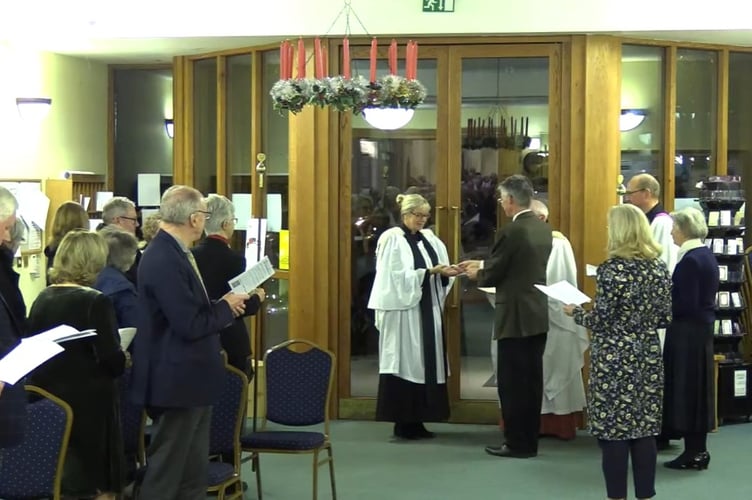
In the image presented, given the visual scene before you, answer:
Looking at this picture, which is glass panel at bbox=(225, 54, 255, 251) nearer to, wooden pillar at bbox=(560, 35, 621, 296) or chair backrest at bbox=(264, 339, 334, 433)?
wooden pillar at bbox=(560, 35, 621, 296)

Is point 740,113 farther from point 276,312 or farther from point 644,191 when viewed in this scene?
point 276,312

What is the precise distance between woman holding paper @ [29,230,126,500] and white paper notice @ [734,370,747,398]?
15.3 feet

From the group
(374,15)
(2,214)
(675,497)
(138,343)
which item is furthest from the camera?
(374,15)

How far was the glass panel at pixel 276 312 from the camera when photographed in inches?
302

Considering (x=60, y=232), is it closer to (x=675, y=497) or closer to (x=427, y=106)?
(x=427, y=106)

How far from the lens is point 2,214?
12.2 ft

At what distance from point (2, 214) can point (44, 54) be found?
4538mm

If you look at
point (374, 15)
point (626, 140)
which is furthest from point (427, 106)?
point (626, 140)

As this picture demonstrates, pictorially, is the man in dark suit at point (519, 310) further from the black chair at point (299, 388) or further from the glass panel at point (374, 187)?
the black chair at point (299, 388)

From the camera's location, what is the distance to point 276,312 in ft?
25.4

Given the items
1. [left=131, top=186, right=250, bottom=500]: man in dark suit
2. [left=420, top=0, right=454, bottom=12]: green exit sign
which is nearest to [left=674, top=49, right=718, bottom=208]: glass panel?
[left=420, top=0, right=454, bottom=12]: green exit sign

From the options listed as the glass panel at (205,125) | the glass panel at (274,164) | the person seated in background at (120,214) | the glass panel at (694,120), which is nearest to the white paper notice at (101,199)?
the glass panel at (205,125)

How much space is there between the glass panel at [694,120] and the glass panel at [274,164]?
9.22ft

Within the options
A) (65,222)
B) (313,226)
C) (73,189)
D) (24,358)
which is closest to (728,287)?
(313,226)
